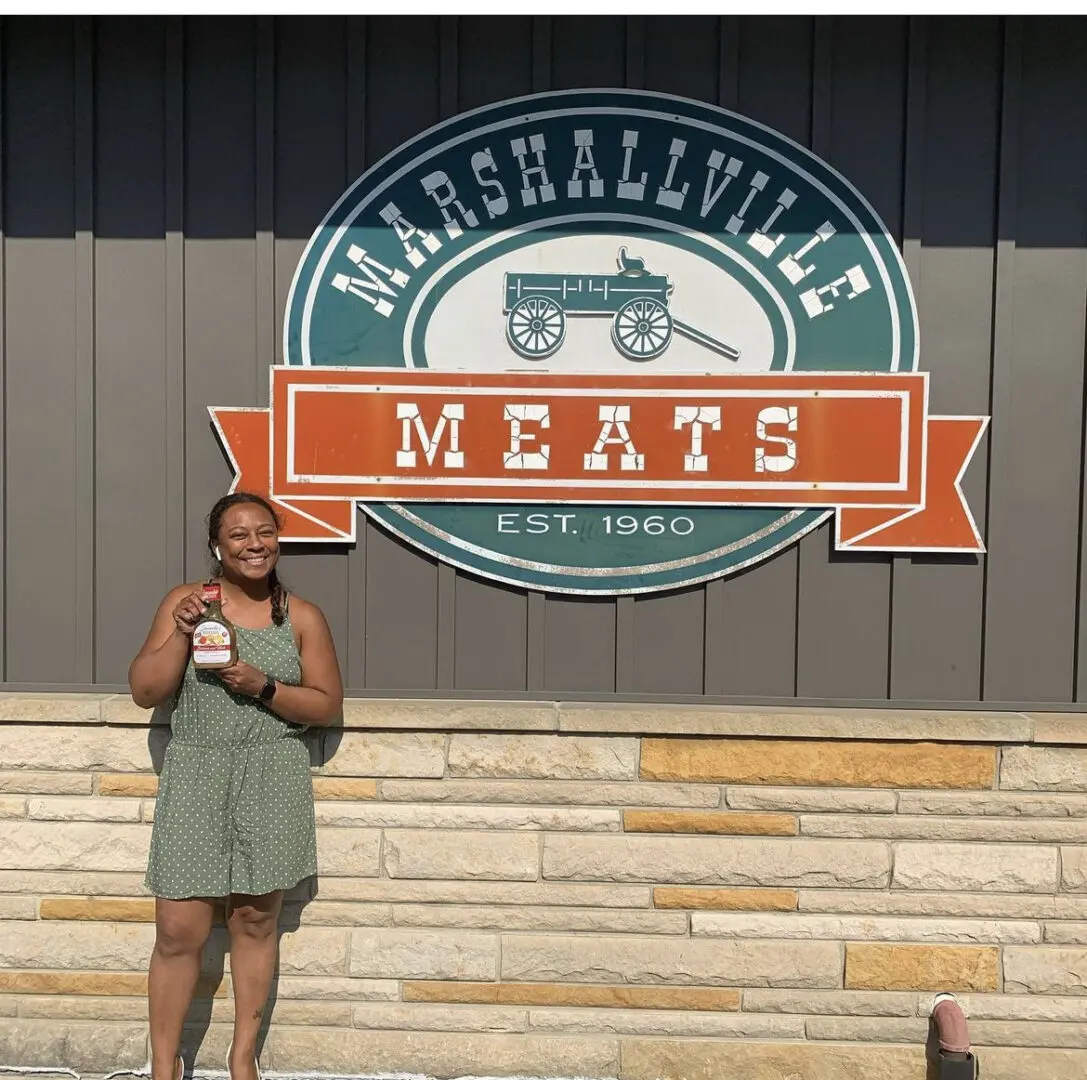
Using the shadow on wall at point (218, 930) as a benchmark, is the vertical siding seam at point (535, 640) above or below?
above

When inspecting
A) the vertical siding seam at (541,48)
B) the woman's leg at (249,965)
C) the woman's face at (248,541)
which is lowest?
the woman's leg at (249,965)

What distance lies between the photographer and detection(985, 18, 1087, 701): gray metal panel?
3369 millimetres

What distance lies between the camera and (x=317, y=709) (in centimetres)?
314

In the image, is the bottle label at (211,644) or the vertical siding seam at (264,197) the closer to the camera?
the bottle label at (211,644)

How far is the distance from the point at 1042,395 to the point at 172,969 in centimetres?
339

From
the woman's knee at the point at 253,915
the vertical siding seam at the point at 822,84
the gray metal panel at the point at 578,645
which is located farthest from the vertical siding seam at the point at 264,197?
the vertical siding seam at the point at 822,84

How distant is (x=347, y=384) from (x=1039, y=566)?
242 centimetres

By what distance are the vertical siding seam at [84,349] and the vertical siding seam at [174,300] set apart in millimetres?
251

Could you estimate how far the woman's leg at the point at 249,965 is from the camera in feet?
10.5

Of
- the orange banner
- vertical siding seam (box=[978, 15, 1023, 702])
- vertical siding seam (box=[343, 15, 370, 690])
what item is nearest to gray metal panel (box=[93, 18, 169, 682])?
the orange banner

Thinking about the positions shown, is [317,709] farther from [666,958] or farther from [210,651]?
[666,958]

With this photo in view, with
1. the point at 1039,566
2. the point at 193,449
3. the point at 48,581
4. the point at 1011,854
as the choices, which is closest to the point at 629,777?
the point at 1011,854

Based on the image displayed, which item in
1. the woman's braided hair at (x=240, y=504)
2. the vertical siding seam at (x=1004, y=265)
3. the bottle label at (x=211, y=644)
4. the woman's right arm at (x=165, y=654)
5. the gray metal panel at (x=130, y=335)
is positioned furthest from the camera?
the gray metal panel at (x=130, y=335)

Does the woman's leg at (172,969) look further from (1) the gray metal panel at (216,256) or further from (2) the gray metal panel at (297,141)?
(2) the gray metal panel at (297,141)
